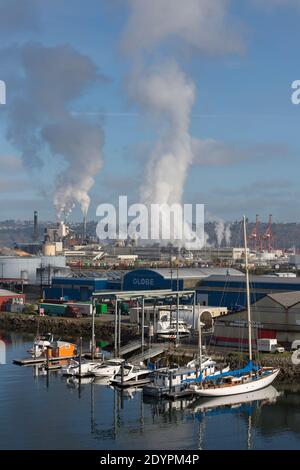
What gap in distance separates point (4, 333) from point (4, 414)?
26.1 feet

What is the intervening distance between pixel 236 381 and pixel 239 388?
120 mm

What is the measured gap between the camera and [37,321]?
1777 cm

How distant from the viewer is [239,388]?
34.1 ft

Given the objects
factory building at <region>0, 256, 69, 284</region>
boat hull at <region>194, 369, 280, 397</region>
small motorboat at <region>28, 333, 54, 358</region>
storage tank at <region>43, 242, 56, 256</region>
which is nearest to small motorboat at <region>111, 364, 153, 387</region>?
boat hull at <region>194, 369, 280, 397</region>

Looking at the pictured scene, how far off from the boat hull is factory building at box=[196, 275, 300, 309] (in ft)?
19.8

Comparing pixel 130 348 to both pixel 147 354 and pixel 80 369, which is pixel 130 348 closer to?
pixel 147 354

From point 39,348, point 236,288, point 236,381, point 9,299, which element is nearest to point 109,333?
point 39,348

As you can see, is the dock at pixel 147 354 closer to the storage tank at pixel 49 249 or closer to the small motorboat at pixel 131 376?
the small motorboat at pixel 131 376

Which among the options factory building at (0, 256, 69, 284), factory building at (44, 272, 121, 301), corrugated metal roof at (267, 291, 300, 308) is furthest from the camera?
factory building at (0, 256, 69, 284)

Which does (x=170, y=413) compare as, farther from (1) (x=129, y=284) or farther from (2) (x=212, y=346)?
(1) (x=129, y=284)

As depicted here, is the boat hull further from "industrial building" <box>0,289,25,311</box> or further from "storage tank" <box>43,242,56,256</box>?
"storage tank" <box>43,242,56,256</box>

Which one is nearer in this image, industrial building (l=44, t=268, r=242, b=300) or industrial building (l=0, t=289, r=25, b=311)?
industrial building (l=44, t=268, r=242, b=300)

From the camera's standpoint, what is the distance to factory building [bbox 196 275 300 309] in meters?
17.2
